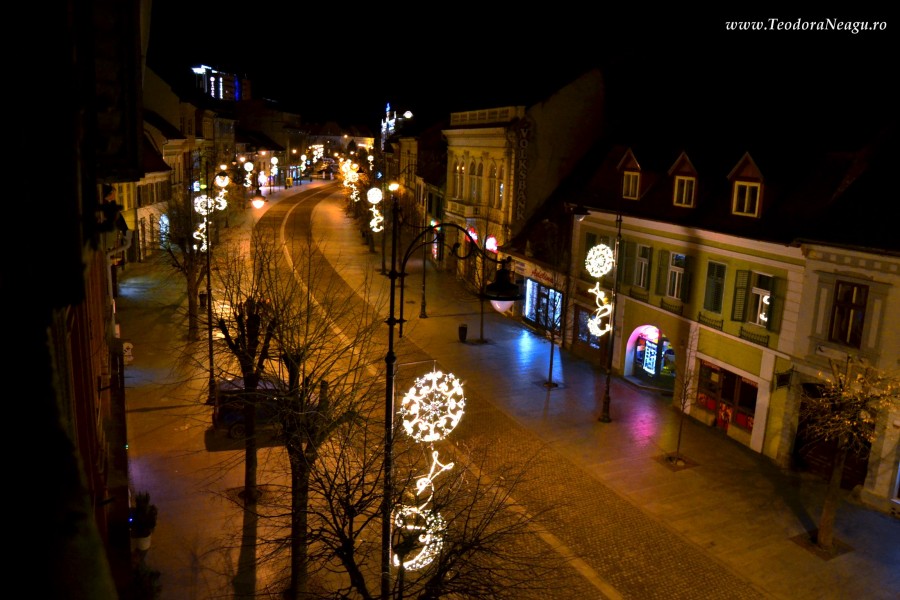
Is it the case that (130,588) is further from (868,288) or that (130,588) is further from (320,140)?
(320,140)

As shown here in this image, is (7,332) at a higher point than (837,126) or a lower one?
lower

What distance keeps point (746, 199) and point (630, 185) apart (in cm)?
648

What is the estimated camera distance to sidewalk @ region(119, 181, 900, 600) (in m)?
15.4

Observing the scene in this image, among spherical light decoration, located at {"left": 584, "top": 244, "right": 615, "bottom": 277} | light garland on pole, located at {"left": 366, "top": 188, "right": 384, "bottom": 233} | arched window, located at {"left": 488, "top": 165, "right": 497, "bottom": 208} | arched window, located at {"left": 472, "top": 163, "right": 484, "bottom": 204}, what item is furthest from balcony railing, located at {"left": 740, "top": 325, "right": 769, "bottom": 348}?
arched window, located at {"left": 472, "top": 163, "right": 484, "bottom": 204}

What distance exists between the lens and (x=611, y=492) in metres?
19.3

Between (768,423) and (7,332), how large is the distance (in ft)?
75.2

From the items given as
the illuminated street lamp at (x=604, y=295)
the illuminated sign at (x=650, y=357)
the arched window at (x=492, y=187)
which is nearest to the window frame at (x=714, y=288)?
the illuminated street lamp at (x=604, y=295)

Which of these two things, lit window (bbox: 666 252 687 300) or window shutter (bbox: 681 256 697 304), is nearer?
window shutter (bbox: 681 256 697 304)

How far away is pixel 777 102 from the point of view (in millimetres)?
24406

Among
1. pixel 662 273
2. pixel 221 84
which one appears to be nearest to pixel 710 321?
pixel 662 273

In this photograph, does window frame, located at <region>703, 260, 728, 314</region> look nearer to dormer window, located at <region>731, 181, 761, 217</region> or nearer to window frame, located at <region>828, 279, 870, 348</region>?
dormer window, located at <region>731, 181, 761, 217</region>

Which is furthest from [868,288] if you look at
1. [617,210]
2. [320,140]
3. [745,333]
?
[320,140]

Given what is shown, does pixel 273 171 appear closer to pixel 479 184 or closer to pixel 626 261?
pixel 479 184

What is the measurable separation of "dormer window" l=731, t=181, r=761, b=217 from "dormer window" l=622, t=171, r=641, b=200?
5.34 m
